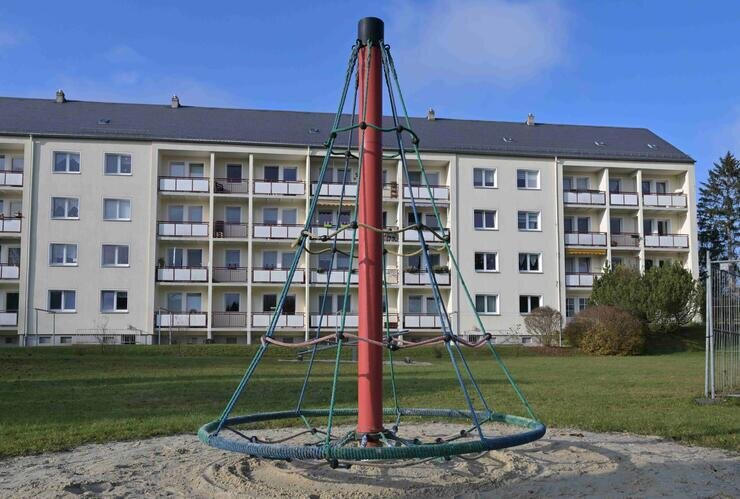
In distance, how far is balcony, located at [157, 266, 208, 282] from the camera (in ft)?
148

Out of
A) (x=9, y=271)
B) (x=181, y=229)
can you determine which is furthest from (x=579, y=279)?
(x=9, y=271)

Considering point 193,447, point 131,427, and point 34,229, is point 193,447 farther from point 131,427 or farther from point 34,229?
point 34,229

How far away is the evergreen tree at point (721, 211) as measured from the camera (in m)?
79.1

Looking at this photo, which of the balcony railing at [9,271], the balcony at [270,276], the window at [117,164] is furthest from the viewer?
the balcony at [270,276]

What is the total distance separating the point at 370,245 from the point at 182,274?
1554 inches

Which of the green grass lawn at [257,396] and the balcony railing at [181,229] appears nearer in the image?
the green grass lawn at [257,396]

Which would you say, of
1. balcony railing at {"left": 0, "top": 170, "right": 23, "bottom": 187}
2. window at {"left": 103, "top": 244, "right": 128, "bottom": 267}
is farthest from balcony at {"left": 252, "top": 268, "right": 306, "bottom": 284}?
balcony railing at {"left": 0, "top": 170, "right": 23, "bottom": 187}

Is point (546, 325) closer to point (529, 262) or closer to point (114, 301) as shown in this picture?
point (529, 262)

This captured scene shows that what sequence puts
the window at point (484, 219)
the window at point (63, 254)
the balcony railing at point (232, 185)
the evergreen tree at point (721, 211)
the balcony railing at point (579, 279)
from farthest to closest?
the evergreen tree at point (721, 211) → the balcony railing at point (579, 279) → the window at point (484, 219) → the balcony railing at point (232, 185) → the window at point (63, 254)

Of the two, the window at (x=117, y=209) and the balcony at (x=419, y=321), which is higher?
the window at (x=117, y=209)

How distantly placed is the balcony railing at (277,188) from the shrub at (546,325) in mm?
15961

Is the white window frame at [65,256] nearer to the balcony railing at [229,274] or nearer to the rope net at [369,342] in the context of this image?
the balcony railing at [229,274]

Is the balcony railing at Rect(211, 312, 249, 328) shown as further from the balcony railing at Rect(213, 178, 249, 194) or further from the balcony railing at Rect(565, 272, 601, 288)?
the balcony railing at Rect(565, 272, 601, 288)

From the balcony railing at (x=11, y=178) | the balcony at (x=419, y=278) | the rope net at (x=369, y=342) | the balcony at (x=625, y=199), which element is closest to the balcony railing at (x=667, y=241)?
the balcony at (x=625, y=199)
